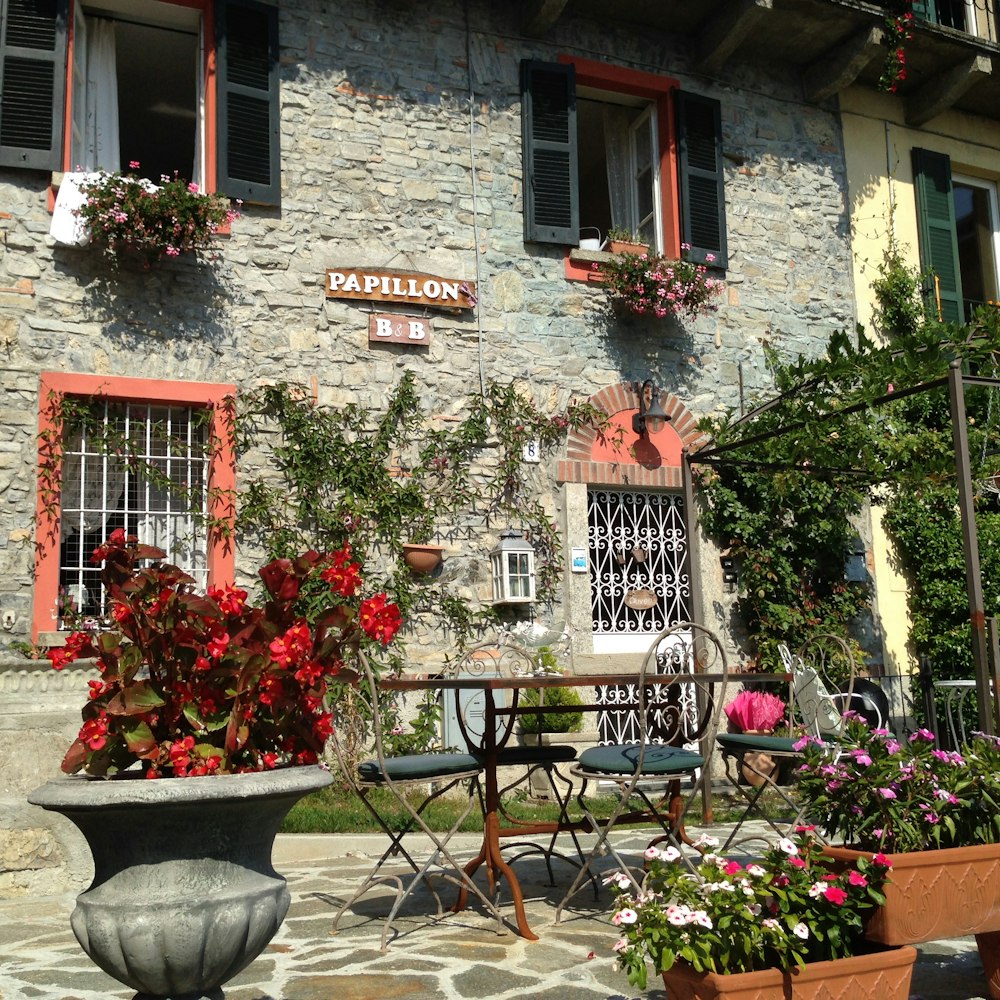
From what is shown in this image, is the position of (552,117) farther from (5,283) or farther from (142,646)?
(142,646)

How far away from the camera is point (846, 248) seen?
32.0 ft

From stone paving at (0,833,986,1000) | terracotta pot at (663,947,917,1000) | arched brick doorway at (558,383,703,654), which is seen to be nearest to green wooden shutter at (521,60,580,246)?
arched brick doorway at (558,383,703,654)

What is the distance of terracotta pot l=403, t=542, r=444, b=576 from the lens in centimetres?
757

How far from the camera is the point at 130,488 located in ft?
23.5

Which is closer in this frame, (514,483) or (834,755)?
(834,755)

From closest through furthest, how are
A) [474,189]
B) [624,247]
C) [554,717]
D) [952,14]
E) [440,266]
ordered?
[554,717] → [440,266] → [474,189] → [624,247] → [952,14]

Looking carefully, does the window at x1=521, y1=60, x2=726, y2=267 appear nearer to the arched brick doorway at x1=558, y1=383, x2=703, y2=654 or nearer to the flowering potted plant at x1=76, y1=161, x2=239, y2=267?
the arched brick doorway at x1=558, y1=383, x2=703, y2=654

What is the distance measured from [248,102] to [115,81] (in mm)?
912

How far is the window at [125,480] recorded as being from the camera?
22.3ft

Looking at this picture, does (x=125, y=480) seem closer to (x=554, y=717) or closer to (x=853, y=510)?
(x=554, y=717)

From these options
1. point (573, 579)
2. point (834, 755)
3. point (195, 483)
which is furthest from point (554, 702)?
point (834, 755)

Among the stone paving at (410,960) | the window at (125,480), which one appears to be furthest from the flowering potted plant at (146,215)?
the stone paving at (410,960)

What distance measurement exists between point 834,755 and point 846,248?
736 centimetres

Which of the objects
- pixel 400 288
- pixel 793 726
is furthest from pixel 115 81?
pixel 793 726
